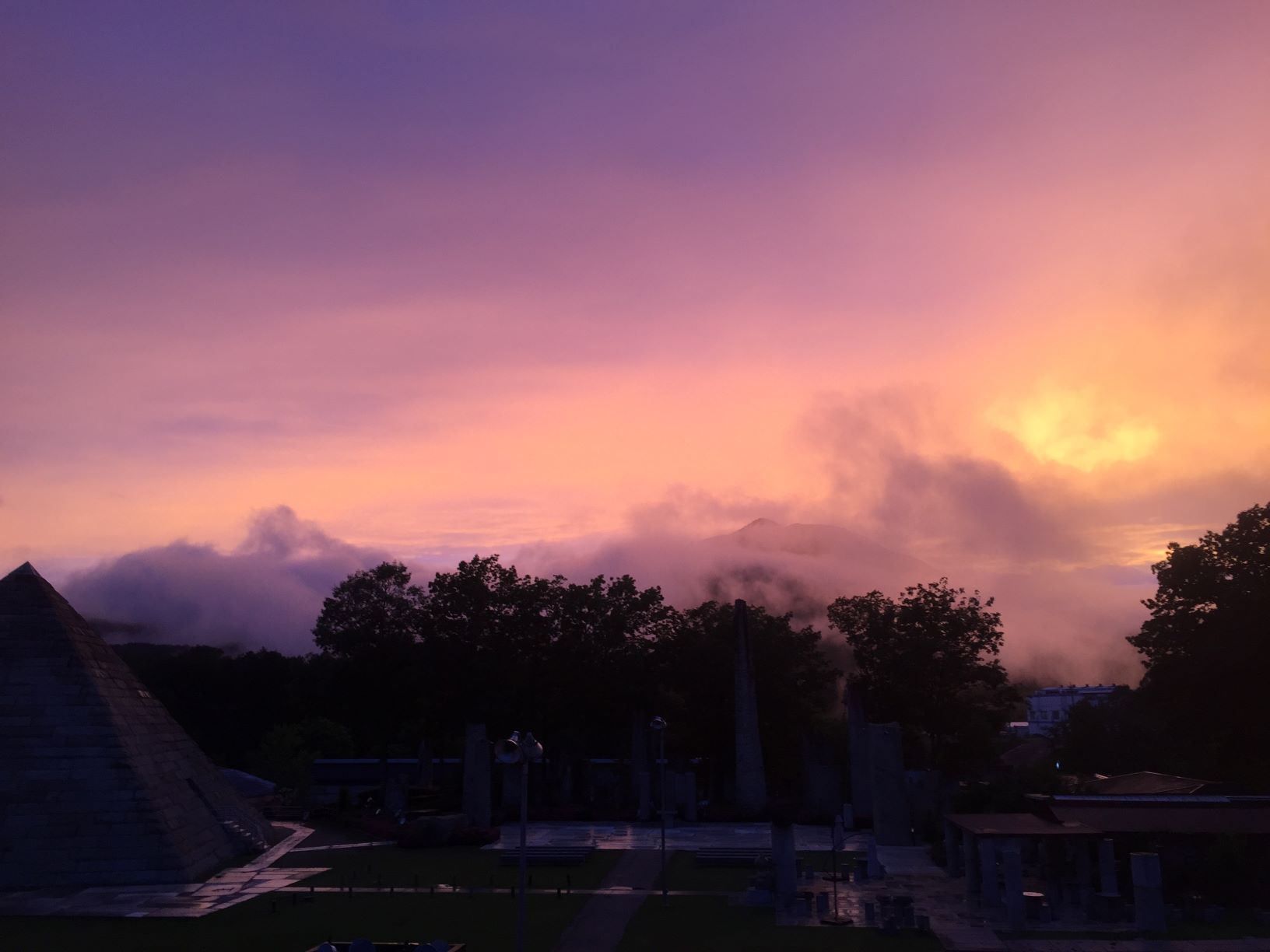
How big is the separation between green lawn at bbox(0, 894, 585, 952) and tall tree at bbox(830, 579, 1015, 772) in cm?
2693

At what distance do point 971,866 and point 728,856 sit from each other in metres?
9.62

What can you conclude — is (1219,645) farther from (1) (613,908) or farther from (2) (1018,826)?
(1) (613,908)

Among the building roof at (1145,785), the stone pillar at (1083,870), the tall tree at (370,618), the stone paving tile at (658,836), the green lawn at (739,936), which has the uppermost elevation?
the tall tree at (370,618)

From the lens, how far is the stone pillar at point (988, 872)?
1043 inches

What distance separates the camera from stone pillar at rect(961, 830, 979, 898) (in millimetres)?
28469

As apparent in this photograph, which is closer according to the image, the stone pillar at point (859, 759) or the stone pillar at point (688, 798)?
the stone pillar at point (859, 759)

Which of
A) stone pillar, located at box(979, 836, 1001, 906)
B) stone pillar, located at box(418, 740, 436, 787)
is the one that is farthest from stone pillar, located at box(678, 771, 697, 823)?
stone pillar, located at box(979, 836, 1001, 906)

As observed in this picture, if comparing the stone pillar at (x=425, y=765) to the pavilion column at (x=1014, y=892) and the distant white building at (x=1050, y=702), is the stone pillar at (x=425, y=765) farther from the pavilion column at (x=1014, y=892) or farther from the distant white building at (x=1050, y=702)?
the distant white building at (x=1050, y=702)

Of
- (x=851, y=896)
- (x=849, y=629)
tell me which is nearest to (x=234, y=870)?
(x=851, y=896)

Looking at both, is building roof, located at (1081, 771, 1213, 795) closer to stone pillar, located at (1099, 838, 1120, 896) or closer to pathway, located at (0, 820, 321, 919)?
stone pillar, located at (1099, 838, 1120, 896)

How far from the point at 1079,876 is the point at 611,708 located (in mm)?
31362

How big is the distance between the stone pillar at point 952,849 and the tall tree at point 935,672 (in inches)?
632

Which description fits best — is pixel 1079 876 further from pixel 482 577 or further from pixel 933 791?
pixel 482 577

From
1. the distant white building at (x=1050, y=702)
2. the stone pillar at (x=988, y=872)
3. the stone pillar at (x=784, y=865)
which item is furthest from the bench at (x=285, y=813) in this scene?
the distant white building at (x=1050, y=702)
